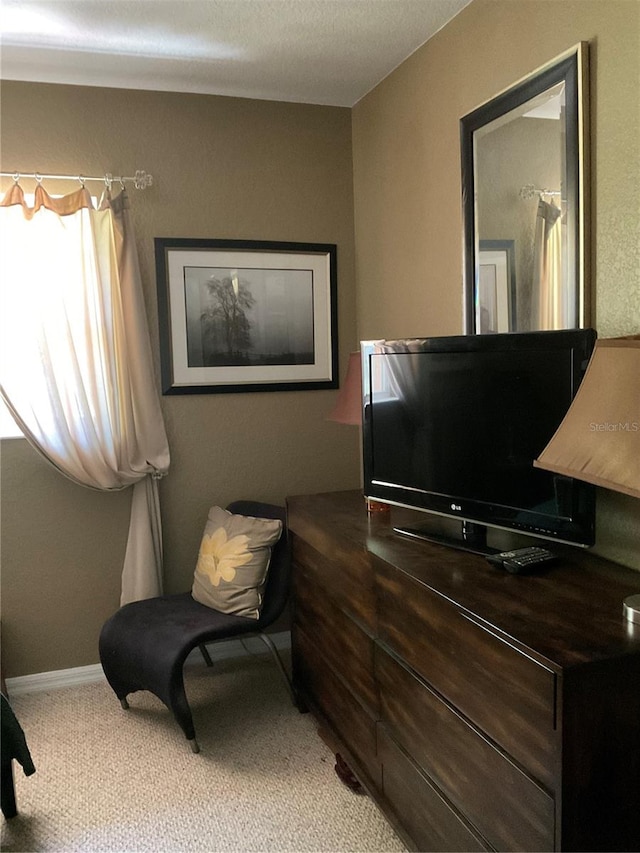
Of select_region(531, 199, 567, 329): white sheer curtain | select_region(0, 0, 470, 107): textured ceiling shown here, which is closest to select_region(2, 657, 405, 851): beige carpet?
select_region(531, 199, 567, 329): white sheer curtain

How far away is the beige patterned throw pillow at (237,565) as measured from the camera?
2795mm

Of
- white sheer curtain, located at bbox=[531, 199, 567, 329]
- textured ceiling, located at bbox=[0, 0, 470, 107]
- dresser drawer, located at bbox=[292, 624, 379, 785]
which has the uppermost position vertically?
textured ceiling, located at bbox=[0, 0, 470, 107]

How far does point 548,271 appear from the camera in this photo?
2.02 metres

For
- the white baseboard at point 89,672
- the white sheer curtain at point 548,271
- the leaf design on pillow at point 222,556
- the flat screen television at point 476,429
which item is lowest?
the white baseboard at point 89,672

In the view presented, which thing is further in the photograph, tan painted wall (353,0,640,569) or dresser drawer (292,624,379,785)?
dresser drawer (292,624,379,785)

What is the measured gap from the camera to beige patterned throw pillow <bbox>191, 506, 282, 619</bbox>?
279 centimetres

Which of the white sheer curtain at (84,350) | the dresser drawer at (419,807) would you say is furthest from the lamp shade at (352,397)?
the dresser drawer at (419,807)

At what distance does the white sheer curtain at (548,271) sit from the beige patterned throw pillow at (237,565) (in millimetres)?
1389

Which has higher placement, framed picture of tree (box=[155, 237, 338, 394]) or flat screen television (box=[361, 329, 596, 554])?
framed picture of tree (box=[155, 237, 338, 394])

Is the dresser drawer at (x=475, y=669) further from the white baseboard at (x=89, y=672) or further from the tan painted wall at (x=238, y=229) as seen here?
the white baseboard at (x=89, y=672)

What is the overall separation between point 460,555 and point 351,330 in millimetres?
1781

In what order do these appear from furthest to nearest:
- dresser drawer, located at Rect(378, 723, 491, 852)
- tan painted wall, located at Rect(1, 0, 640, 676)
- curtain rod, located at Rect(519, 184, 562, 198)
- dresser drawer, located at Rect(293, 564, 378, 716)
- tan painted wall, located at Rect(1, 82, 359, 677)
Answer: tan painted wall, located at Rect(1, 82, 359, 677), tan painted wall, located at Rect(1, 0, 640, 676), dresser drawer, located at Rect(293, 564, 378, 716), curtain rod, located at Rect(519, 184, 562, 198), dresser drawer, located at Rect(378, 723, 491, 852)

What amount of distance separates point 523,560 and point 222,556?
4.81ft

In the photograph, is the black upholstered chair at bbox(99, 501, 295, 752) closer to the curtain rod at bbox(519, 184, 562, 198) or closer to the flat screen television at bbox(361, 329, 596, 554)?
the flat screen television at bbox(361, 329, 596, 554)
